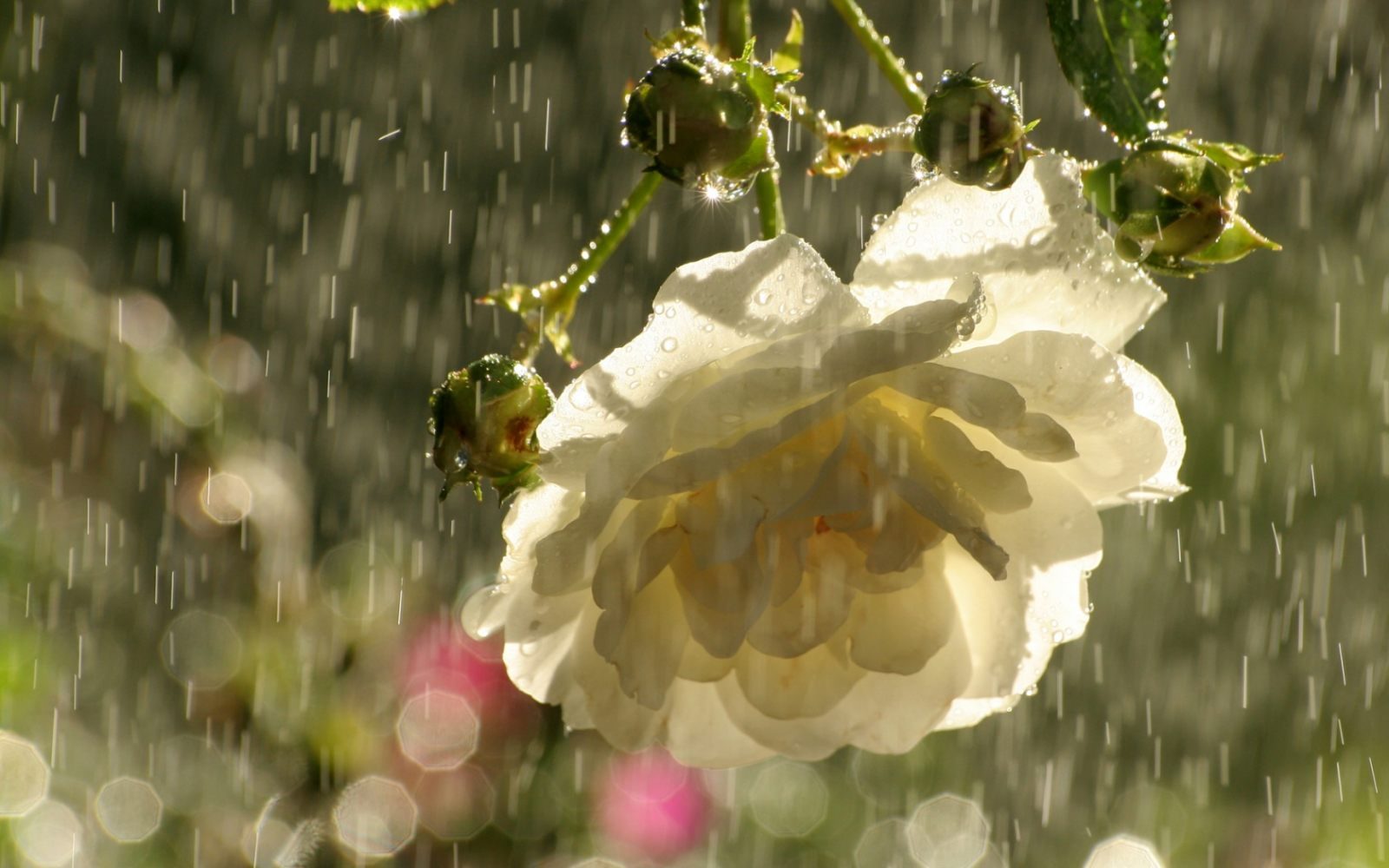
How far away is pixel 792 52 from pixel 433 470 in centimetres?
181

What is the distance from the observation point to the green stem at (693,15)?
47 cm

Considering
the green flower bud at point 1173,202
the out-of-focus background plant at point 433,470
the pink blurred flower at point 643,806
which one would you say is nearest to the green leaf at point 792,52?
the green flower bud at point 1173,202

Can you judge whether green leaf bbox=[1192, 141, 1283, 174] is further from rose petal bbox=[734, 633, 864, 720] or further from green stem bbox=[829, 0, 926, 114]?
rose petal bbox=[734, 633, 864, 720]

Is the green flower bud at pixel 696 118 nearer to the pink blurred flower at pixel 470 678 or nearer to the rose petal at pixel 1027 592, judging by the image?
the rose petal at pixel 1027 592

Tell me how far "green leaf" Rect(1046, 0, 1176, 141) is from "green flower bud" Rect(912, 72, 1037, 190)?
0.03 meters

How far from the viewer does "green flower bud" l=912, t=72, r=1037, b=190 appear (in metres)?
0.43

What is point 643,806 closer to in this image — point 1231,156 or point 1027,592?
point 1027,592

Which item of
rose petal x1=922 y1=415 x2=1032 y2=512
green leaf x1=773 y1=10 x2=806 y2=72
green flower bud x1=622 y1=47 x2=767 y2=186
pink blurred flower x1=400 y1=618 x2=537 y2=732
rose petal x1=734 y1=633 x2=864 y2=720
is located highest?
green leaf x1=773 y1=10 x2=806 y2=72

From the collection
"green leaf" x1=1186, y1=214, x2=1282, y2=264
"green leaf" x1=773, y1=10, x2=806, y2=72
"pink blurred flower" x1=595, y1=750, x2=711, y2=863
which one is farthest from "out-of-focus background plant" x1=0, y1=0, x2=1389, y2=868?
"green leaf" x1=1186, y1=214, x2=1282, y2=264

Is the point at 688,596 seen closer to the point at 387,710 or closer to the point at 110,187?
the point at 387,710

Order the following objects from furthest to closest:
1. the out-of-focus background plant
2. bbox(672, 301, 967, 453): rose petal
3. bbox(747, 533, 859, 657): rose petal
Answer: the out-of-focus background plant → bbox(747, 533, 859, 657): rose petal → bbox(672, 301, 967, 453): rose petal

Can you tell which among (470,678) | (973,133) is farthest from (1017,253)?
(470,678)

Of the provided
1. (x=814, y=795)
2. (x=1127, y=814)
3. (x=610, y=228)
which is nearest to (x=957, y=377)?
(x=610, y=228)

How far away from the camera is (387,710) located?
117 centimetres
